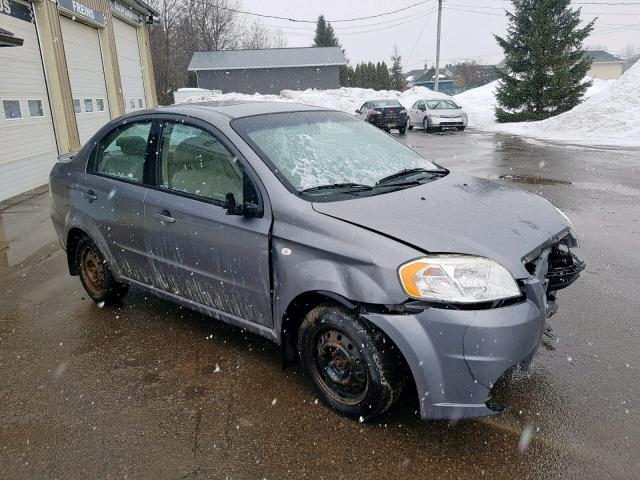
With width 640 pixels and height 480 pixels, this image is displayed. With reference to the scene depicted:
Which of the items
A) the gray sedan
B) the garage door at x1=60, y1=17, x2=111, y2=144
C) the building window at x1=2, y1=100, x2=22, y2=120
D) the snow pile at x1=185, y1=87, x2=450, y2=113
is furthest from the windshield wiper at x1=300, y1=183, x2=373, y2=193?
the snow pile at x1=185, y1=87, x2=450, y2=113

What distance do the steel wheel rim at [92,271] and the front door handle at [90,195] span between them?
453 mm

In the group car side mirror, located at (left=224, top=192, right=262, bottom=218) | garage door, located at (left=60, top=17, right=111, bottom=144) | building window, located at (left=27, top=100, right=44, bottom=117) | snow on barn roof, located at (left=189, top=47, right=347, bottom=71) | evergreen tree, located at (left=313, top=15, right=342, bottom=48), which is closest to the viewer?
car side mirror, located at (left=224, top=192, right=262, bottom=218)

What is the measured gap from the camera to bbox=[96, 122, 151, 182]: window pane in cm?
387

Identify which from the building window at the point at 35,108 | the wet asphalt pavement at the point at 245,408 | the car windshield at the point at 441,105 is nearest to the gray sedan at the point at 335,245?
the wet asphalt pavement at the point at 245,408

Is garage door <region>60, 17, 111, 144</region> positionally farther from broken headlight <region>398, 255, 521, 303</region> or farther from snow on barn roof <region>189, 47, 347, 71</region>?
snow on barn roof <region>189, 47, 347, 71</region>

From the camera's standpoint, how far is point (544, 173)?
10625 mm

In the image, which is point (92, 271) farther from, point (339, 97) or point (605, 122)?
point (339, 97)

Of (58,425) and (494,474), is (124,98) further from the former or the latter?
(494,474)

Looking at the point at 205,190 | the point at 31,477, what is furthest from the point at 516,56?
the point at 31,477

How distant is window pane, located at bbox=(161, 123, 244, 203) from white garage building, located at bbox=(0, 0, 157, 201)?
22.0ft

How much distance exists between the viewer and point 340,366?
2.81 metres

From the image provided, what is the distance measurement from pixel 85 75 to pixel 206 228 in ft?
44.9

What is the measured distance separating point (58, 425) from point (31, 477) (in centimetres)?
42

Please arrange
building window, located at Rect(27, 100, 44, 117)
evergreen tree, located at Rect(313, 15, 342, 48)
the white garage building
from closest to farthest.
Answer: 1. the white garage building
2. building window, located at Rect(27, 100, 44, 117)
3. evergreen tree, located at Rect(313, 15, 342, 48)
